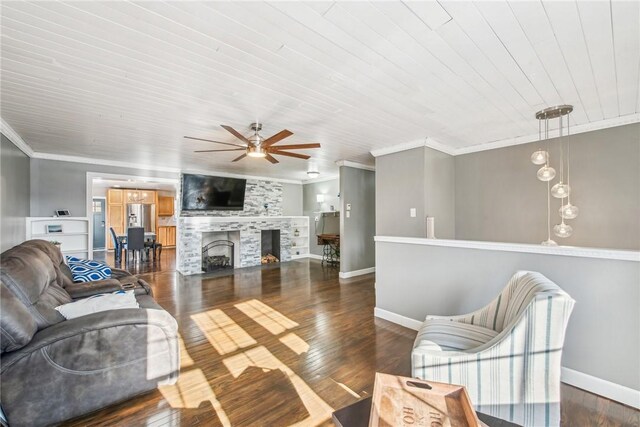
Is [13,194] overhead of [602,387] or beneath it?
overhead

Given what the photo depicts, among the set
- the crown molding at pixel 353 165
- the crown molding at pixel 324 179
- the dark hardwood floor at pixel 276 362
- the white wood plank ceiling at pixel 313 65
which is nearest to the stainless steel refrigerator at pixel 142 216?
the crown molding at pixel 324 179

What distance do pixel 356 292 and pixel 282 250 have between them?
3.46 meters

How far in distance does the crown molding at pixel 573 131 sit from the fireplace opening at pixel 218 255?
570 cm

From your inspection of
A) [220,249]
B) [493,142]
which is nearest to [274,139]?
[493,142]

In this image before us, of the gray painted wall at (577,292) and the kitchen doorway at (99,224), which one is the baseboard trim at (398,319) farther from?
the kitchen doorway at (99,224)

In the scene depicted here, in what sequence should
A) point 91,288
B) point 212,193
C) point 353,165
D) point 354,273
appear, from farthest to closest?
point 212,193 < point 354,273 < point 353,165 < point 91,288

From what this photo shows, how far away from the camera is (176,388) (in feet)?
6.89

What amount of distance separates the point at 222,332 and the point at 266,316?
24.5 inches

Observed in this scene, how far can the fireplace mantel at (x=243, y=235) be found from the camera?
20.1 ft

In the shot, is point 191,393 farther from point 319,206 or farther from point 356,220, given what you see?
point 319,206

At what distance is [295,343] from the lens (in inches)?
111

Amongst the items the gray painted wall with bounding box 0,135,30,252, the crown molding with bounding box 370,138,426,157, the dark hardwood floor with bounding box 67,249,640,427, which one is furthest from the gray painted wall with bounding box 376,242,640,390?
the gray painted wall with bounding box 0,135,30,252

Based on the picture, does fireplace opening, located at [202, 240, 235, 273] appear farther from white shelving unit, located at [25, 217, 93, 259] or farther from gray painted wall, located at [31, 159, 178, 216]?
gray painted wall, located at [31, 159, 178, 216]

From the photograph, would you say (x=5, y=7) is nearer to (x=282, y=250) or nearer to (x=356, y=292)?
(x=356, y=292)
